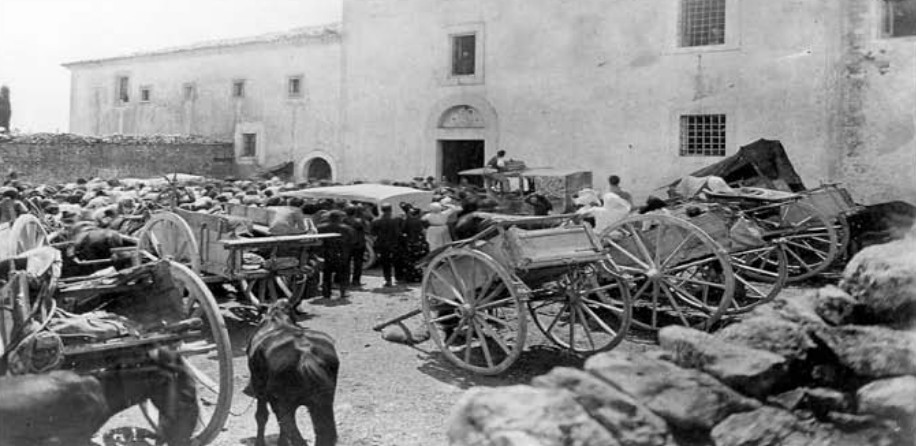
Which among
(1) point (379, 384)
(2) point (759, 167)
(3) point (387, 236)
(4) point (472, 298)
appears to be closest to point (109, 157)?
(3) point (387, 236)

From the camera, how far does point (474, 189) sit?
18.8 meters

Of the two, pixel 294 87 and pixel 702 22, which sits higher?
pixel 702 22

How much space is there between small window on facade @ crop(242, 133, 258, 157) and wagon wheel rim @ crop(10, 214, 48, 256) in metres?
22.3

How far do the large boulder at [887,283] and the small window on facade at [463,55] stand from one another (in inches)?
770

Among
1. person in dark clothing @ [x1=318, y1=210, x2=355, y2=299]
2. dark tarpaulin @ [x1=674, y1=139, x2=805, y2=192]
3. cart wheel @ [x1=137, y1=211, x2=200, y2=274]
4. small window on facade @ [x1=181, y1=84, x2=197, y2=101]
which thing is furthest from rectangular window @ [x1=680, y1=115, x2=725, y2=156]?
small window on facade @ [x1=181, y1=84, x2=197, y2=101]

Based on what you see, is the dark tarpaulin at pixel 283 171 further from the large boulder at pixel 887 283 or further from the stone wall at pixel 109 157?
the large boulder at pixel 887 283

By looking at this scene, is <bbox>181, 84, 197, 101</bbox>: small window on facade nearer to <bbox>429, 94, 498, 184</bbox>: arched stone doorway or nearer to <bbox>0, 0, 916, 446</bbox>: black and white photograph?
<bbox>0, 0, 916, 446</bbox>: black and white photograph

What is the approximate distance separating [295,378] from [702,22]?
16.4 metres

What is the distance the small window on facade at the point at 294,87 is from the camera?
27692 mm

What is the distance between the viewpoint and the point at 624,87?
20094 millimetres

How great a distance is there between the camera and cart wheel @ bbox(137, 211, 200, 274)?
28.6ft

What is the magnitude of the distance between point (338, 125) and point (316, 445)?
21454 millimetres

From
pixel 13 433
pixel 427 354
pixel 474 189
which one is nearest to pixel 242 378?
pixel 427 354

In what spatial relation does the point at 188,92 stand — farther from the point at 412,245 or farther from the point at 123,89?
the point at 412,245
